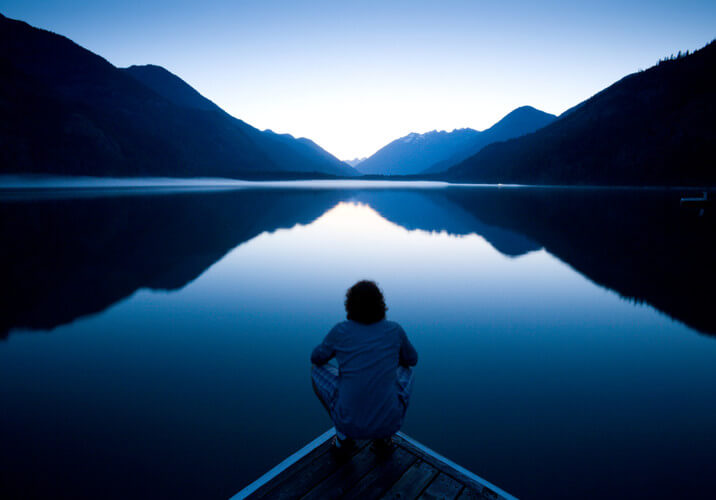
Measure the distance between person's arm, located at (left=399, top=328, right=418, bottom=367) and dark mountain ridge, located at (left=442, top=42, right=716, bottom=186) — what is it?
136034 mm

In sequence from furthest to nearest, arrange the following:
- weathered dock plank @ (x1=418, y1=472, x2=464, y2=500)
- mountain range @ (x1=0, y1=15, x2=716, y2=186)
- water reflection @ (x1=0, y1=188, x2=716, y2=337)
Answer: mountain range @ (x1=0, y1=15, x2=716, y2=186), water reflection @ (x1=0, y1=188, x2=716, y2=337), weathered dock plank @ (x1=418, y1=472, x2=464, y2=500)

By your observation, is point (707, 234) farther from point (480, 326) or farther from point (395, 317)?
point (395, 317)

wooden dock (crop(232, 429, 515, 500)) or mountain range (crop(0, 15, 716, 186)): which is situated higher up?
mountain range (crop(0, 15, 716, 186))

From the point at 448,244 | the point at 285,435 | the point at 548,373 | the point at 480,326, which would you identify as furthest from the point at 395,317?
the point at 448,244

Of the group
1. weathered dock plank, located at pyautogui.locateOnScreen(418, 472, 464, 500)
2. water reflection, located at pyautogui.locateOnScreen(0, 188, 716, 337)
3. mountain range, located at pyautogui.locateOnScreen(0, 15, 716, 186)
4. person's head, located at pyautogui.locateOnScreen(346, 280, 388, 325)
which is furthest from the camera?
mountain range, located at pyautogui.locateOnScreen(0, 15, 716, 186)

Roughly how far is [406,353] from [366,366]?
52 cm

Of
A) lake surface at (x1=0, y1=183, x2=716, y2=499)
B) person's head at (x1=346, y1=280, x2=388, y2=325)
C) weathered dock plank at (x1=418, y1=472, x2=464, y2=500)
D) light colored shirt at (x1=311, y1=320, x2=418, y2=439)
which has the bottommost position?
lake surface at (x1=0, y1=183, x2=716, y2=499)

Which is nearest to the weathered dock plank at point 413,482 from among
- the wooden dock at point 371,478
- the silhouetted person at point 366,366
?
the wooden dock at point 371,478

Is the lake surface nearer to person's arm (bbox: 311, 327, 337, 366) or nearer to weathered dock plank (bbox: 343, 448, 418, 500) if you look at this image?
weathered dock plank (bbox: 343, 448, 418, 500)

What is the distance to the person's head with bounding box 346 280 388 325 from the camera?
10.2 feet

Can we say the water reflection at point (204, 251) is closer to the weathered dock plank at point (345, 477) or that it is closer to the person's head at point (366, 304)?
the weathered dock plank at point (345, 477)

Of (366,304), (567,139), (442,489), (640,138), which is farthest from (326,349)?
(567,139)

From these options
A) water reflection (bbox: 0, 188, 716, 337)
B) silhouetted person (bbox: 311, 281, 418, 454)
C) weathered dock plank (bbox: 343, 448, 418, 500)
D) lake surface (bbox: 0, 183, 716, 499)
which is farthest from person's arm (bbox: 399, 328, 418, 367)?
water reflection (bbox: 0, 188, 716, 337)

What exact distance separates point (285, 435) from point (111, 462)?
1950mm
